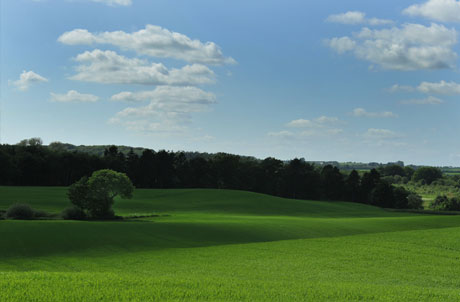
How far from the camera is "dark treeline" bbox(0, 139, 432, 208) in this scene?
100 m

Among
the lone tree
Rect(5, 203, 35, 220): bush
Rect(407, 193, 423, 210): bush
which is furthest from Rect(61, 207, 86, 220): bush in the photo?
Rect(407, 193, 423, 210): bush

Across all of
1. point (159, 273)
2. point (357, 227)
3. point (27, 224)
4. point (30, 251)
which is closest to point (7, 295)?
point (159, 273)

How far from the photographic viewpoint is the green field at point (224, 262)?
12.8m

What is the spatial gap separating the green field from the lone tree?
9651mm

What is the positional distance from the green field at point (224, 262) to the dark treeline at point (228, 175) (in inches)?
2371

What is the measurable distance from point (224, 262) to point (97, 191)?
27.3m

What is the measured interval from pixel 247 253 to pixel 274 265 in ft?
13.7

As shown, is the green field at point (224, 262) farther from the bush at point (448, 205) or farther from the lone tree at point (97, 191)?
the bush at point (448, 205)

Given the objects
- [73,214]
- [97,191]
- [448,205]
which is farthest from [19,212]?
[448,205]

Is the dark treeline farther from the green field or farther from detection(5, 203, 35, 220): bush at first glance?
the green field

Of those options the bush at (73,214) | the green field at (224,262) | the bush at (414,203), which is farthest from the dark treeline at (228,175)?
the green field at (224,262)

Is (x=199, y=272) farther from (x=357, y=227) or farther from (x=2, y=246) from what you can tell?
(x=357, y=227)

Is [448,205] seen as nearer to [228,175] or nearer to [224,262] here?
[228,175]

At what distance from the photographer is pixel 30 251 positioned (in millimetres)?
26375
